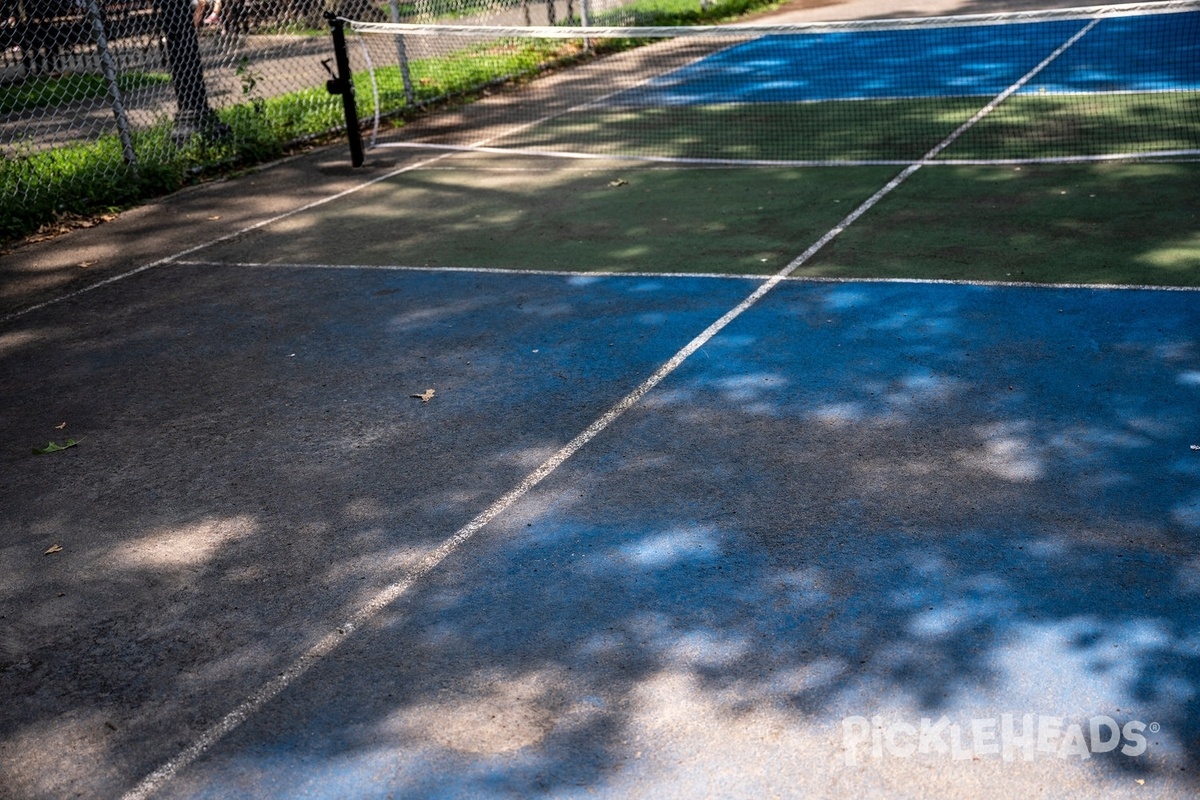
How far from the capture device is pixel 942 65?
53.9 feet

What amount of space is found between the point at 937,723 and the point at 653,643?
3.71ft

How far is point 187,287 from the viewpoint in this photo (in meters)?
9.73

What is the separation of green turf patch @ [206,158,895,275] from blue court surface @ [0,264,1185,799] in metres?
1.26

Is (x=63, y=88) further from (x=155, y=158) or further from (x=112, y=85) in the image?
(x=155, y=158)

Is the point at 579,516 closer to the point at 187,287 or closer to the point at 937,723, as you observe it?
the point at 937,723

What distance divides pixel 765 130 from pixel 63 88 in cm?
775

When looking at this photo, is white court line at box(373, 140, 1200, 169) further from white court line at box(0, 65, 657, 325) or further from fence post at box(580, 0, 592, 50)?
fence post at box(580, 0, 592, 50)

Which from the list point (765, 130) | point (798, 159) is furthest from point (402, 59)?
point (798, 159)

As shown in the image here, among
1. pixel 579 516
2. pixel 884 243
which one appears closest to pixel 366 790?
pixel 579 516

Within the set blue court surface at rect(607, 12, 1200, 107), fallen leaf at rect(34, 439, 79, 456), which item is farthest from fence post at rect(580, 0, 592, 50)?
fallen leaf at rect(34, 439, 79, 456)

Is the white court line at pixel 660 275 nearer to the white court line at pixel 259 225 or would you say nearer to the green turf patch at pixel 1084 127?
the white court line at pixel 259 225

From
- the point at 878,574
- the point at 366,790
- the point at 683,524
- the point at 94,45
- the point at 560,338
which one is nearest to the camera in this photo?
the point at 366,790

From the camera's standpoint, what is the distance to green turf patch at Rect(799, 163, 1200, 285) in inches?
329

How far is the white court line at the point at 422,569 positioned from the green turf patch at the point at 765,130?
13.0 feet
